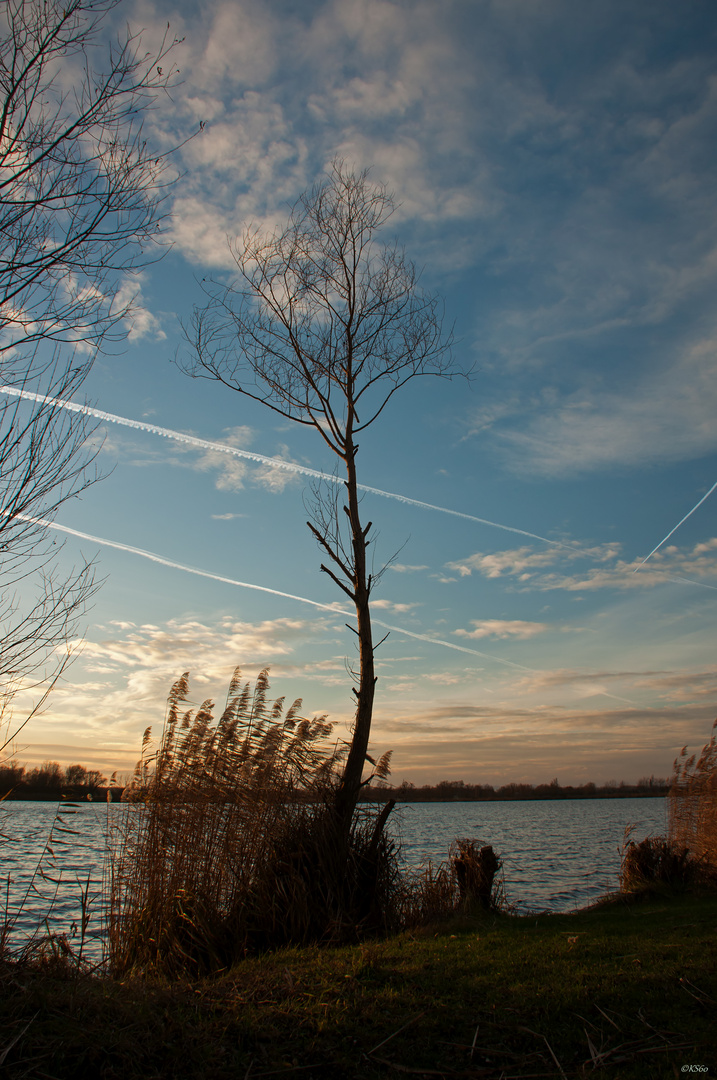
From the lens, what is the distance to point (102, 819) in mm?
7152

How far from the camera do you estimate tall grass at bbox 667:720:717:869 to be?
12.7 meters

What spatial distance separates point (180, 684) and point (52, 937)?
11.6ft

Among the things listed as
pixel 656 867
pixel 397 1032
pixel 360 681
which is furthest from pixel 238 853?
pixel 656 867

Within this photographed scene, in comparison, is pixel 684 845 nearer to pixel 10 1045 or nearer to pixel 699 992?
pixel 699 992

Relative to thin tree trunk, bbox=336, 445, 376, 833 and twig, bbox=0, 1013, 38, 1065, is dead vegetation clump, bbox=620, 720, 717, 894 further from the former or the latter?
twig, bbox=0, 1013, 38, 1065

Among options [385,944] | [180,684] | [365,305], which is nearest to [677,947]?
[385,944]

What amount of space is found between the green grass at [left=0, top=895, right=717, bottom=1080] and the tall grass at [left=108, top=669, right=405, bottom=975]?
1071 millimetres

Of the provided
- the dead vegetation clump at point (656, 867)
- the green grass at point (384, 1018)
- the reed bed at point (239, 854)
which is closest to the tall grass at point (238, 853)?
the reed bed at point (239, 854)

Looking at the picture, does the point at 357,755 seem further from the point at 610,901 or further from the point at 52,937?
the point at 610,901

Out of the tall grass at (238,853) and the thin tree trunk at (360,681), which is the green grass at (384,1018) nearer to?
the tall grass at (238,853)

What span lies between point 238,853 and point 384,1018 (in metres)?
3.12

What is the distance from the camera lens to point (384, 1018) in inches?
147

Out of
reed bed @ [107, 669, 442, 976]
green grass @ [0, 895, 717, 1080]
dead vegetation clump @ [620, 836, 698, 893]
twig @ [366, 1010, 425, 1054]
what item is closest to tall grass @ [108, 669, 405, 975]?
reed bed @ [107, 669, 442, 976]

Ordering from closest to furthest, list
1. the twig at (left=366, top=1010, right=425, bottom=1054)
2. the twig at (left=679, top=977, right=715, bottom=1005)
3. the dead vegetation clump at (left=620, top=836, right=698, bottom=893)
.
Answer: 1. the twig at (left=366, top=1010, right=425, bottom=1054)
2. the twig at (left=679, top=977, right=715, bottom=1005)
3. the dead vegetation clump at (left=620, top=836, right=698, bottom=893)
